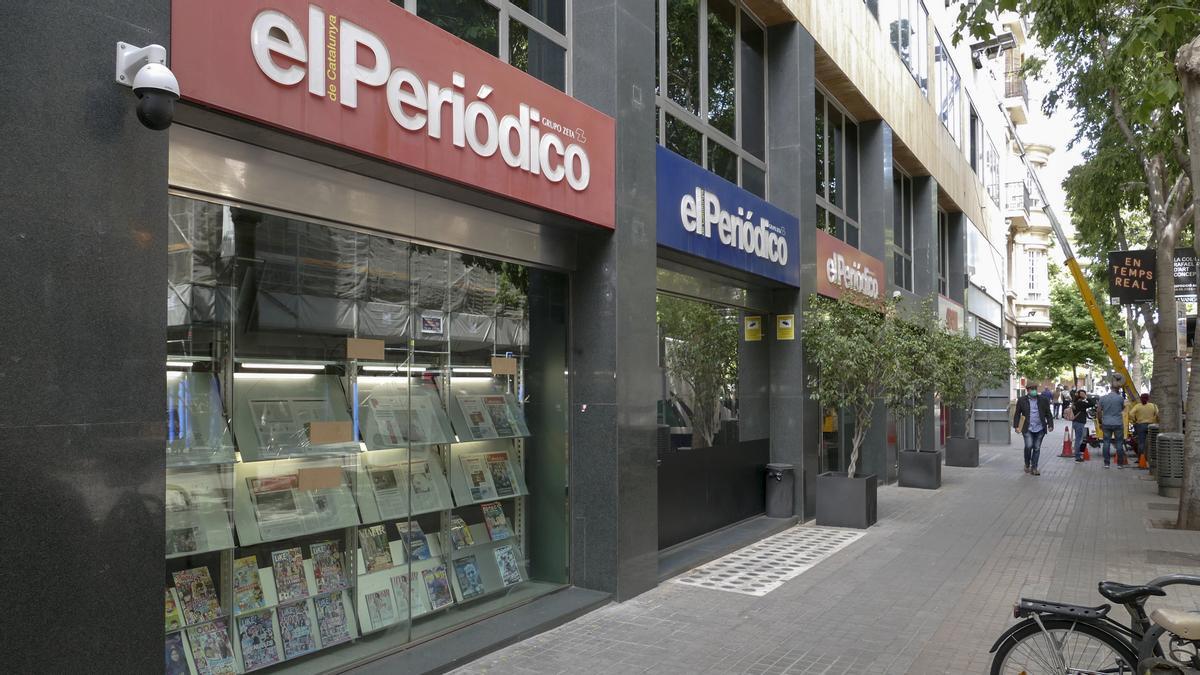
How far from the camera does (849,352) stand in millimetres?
11695

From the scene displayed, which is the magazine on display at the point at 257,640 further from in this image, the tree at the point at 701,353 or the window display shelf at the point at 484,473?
the tree at the point at 701,353

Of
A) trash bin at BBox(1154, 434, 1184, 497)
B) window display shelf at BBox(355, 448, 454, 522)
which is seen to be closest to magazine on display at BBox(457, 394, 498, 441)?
window display shelf at BBox(355, 448, 454, 522)

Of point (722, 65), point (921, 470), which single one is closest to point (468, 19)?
point (722, 65)

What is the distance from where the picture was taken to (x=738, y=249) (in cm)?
1040

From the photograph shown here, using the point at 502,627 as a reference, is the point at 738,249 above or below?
above

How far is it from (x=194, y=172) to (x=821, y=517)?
378 inches

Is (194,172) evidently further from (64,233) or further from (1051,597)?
(1051,597)

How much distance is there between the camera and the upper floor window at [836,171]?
48.3ft

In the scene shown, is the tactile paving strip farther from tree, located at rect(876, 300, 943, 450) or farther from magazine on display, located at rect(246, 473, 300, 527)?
magazine on display, located at rect(246, 473, 300, 527)

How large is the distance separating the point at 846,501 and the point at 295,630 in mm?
8218

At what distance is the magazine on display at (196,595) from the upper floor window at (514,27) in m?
3.96

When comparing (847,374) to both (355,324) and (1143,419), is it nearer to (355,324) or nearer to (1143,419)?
(355,324)

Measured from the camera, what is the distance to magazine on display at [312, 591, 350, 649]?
5684 mm

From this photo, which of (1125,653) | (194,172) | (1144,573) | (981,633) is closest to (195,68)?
(194,172)
